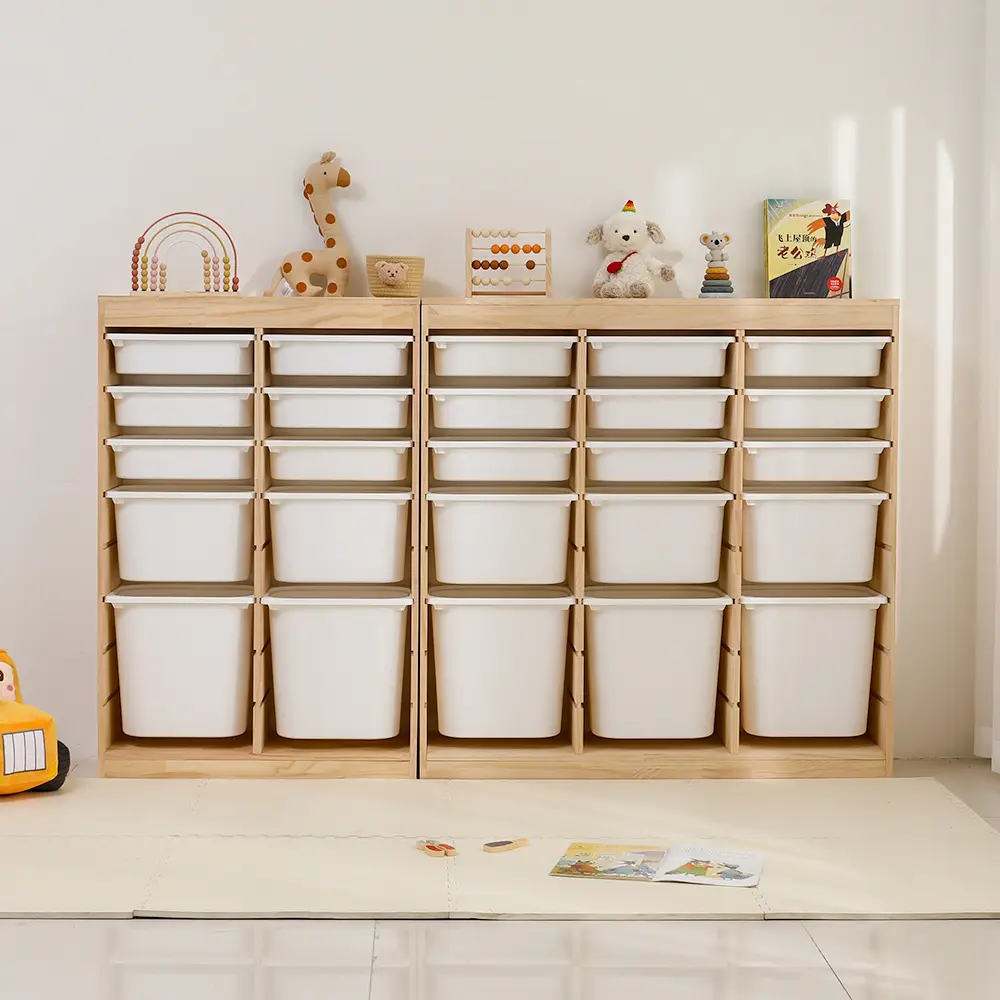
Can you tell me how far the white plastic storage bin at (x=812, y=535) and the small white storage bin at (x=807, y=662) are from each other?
66 millimetres

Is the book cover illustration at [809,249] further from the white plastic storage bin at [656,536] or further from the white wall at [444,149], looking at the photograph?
the white plastic storage bin at [656,536]

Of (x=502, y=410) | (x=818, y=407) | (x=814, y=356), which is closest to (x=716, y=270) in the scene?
(x=814, y=356)

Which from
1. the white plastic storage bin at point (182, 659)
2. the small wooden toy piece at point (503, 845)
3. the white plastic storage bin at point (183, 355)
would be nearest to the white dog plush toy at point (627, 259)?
the white plastic storage bin at point (183, 355)

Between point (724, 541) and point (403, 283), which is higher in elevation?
point (403, 283)

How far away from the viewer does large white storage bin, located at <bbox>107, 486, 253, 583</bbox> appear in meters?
3.13

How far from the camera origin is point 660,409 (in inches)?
124

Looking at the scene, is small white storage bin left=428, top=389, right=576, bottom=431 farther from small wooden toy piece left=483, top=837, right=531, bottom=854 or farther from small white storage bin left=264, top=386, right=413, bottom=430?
small wooden toy piece left=483, top=837, right=531, bottom=854

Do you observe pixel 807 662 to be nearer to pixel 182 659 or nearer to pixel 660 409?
pixel 660 409

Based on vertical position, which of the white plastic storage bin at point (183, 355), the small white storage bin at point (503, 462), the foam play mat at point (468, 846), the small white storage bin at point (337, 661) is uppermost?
the white plastic storage bin at point (183, 355)

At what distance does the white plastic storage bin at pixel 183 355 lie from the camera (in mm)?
3121

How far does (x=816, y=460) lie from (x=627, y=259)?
746 millimetres
